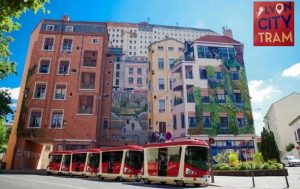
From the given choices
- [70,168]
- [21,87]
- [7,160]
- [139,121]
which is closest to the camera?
[70,168]

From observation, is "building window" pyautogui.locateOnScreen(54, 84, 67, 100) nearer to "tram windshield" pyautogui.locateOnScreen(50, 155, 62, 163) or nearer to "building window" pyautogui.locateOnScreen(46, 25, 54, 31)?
"tram windshield" pyautogui.locateOnScreen(50, 155, 62, 163)

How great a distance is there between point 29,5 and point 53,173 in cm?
2611

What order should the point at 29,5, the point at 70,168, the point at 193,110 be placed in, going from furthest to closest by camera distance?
the point at 193,110 → the point at 70,168 → the point at 29,5

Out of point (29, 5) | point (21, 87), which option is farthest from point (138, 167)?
point (21, 87)

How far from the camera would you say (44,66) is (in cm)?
3784

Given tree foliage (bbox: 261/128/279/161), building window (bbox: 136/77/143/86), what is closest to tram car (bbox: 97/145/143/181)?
tree foliage (bbox: 261/128/279/161)

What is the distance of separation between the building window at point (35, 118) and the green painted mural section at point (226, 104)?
2067 centimetres

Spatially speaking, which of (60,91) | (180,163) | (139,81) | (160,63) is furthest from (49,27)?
(139,81)

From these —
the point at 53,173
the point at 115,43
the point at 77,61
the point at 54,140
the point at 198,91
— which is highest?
the point at 115,43

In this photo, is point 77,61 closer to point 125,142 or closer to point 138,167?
point 125,142

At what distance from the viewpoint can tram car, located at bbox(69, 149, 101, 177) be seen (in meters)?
22.9

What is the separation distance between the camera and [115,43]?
4028 inches

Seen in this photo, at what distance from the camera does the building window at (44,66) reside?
3750 cm

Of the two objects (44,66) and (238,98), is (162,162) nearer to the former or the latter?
(238,98)
